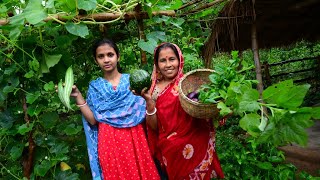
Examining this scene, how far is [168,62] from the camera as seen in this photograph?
6.61 ft

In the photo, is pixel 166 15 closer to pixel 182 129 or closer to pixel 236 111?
pixel 182 129

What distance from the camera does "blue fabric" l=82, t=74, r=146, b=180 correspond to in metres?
1.97

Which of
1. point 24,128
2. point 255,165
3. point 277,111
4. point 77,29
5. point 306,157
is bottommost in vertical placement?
point 306,157

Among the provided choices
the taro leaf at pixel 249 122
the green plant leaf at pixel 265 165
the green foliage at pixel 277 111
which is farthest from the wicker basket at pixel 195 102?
the green plant leaf at pixel 265 165

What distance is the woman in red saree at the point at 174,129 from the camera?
2.02 metres

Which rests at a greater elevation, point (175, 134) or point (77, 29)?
point (77, 29)

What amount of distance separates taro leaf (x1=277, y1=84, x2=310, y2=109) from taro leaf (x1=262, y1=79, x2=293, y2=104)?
0.04 feet

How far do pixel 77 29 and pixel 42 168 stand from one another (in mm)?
899

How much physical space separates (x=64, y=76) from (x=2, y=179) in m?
0.91

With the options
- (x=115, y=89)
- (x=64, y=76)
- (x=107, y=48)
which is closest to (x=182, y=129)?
(x=115, y=89)

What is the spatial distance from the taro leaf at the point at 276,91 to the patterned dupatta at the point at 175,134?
2.70ft

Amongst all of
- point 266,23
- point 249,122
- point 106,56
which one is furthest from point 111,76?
point 266,23

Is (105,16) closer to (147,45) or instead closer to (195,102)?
(147,45)

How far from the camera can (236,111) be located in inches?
53.7
